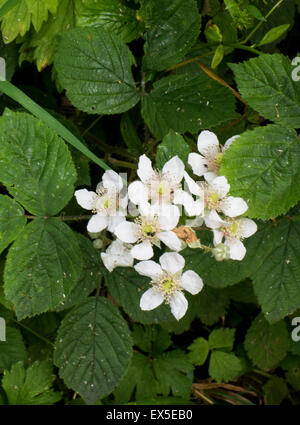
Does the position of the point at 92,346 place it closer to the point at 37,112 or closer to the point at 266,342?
the point at 37,112

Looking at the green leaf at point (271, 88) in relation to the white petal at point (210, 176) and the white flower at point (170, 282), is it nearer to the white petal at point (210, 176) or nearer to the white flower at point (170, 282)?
the white petal at point (210, 176)

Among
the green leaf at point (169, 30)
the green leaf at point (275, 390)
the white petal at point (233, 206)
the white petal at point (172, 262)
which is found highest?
the green leaf at point (169, 30)

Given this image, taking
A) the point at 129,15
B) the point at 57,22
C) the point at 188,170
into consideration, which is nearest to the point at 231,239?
the point at 188,170

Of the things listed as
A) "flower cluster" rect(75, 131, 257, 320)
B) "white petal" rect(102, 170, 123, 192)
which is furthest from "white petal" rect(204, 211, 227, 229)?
"white petal" rect(102, 170, 123, 192)

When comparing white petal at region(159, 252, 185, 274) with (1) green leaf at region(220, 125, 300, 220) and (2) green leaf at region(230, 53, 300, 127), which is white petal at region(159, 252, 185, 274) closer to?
(1) green leaf at region(220, 125, 300, 220)

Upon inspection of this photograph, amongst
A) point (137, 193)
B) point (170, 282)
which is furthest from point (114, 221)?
point (170, 282)

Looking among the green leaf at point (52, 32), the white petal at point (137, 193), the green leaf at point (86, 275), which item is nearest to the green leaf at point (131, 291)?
the green leaf at point (86, 275)
